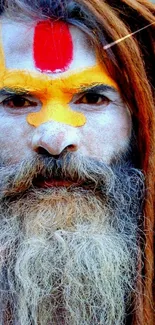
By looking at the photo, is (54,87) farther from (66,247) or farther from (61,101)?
(66,247)

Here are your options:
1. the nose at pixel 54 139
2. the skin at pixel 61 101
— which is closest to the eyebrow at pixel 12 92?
the skin at pixel 61 101

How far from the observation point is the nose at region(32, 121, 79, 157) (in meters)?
1.75

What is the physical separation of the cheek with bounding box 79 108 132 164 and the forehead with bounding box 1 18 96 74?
16 centimetres

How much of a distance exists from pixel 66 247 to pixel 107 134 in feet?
1.08

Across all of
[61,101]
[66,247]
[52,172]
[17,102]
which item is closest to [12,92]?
[17,102]

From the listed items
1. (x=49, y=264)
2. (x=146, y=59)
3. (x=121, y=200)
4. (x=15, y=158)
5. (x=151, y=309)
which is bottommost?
(x=151, y=309)

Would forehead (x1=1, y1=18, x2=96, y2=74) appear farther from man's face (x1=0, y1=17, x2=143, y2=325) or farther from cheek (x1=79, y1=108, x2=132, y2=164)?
cheek (x1=79, y1=108, x2=132, y2=164)

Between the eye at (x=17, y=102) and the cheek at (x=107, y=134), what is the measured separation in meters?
0.17

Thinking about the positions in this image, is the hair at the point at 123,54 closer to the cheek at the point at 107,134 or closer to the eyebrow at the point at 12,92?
the cheek at the point at 107,134

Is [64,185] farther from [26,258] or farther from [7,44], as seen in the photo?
[7,44]

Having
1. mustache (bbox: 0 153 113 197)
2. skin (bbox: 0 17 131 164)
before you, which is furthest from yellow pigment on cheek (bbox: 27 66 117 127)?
mustache (bbox: 0 153 113 197)

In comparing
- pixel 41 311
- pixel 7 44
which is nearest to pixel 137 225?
pixel 41 311

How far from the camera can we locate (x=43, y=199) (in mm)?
1806

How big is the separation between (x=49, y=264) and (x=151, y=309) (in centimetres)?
29
